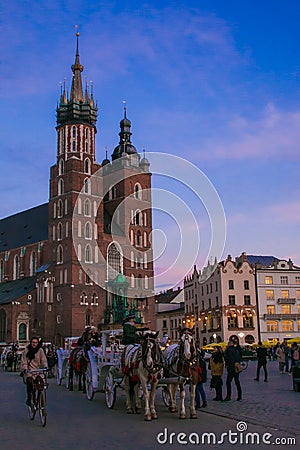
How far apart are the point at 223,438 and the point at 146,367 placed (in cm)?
303

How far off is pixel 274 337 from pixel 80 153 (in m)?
33.6

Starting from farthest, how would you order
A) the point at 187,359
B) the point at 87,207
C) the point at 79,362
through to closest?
1. the point at 87,207
2. the point at 79,362
3. the point at 187,359

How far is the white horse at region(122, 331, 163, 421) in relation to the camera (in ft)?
40.8

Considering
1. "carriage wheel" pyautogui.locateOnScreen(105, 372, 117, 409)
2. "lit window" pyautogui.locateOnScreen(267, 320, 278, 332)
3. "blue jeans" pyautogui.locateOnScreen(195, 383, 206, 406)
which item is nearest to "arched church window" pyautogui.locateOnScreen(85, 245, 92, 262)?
"lit window" pyautogui.locateOnScreen(267, 320, 278, 332)

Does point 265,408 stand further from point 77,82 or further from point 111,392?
point 77,82

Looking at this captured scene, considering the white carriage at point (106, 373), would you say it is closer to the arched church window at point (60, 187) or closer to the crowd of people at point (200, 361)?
the crowd of people at point (200, 361)

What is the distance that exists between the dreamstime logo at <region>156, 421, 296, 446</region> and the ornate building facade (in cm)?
5507

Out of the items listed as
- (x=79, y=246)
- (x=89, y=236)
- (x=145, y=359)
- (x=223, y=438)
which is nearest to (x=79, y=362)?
(x=145, y=359)

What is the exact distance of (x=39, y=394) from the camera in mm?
11664

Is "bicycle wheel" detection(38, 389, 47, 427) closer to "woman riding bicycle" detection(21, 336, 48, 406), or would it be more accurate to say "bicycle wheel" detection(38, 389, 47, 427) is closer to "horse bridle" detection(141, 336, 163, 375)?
"woman riding bicycle" detection(21, 336, 48, 406)

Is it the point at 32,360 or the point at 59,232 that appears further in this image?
the point at 59,232

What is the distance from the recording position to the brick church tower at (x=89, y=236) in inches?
2611

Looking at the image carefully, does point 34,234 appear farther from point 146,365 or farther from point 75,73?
point 146,365

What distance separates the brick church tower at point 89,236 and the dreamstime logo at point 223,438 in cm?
5425
